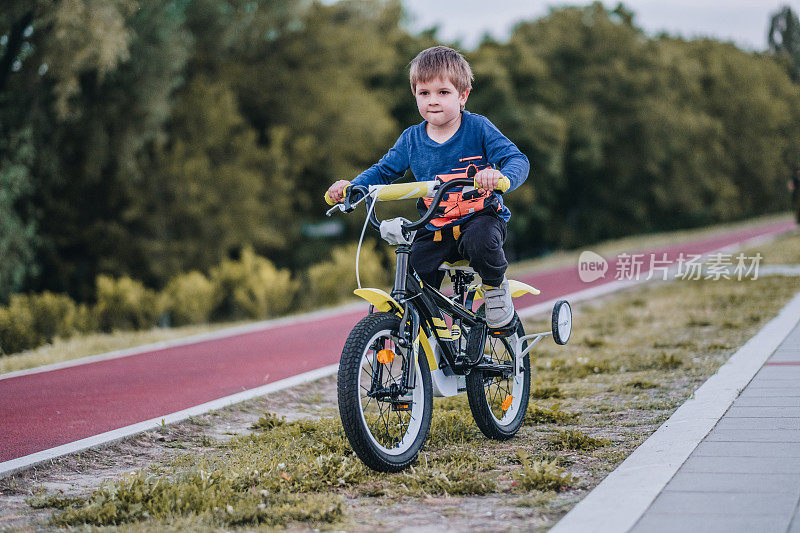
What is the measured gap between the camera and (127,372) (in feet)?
29.7

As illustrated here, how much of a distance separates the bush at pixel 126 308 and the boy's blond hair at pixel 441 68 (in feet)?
42.5

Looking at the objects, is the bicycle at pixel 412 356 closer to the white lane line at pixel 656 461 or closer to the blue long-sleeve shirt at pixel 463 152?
the blue long-sleeve shirt at pixel 463 152

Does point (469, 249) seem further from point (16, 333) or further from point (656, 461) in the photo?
point (16, 333)

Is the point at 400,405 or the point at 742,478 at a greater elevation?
the point at 400,405

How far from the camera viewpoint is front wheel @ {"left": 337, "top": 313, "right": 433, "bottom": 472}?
175 inches

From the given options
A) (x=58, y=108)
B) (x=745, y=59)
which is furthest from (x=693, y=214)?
(x=58, y=108)

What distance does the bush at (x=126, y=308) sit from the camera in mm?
17172

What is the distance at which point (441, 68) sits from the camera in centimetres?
485

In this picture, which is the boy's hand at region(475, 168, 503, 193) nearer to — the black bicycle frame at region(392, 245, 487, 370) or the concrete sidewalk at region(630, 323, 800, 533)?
the black bicycle frame at region(392, 245, 487, 370)

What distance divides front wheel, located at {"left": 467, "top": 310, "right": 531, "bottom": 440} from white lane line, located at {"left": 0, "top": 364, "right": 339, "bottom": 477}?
6.87 ft

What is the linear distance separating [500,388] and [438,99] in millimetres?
1803

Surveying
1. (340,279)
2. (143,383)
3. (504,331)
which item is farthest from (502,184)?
(340,279)

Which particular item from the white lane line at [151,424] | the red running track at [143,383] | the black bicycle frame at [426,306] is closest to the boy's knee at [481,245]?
the black bicycle frame at [426,306]

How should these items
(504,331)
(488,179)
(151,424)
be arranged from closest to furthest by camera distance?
(488,179)
(504,331)
(151,424)
